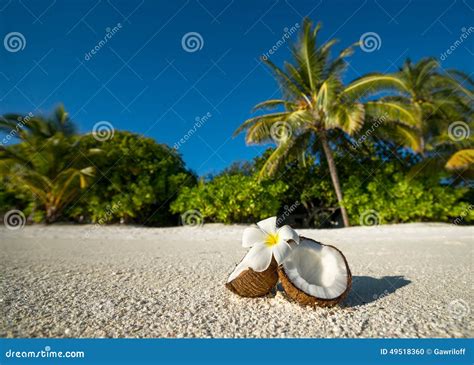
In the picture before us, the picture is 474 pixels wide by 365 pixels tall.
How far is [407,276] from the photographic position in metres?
3.12

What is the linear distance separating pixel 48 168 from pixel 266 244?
493 inches

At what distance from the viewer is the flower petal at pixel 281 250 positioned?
6.43 ft

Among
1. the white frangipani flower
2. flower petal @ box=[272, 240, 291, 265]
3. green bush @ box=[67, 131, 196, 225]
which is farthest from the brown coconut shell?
green bush @ box=[67, 131, 196, 225]

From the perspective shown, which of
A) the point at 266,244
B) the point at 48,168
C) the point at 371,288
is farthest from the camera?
the point at 48,168

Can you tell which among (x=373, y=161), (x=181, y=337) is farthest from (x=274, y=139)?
(x=181, y=337)

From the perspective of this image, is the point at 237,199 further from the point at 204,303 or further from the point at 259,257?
the point at 259,257

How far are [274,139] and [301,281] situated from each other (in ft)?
27.9

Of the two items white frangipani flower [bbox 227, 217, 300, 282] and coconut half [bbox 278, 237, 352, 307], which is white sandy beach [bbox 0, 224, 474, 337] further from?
white frangipani flower [bbox 227, 217, 300, 282]

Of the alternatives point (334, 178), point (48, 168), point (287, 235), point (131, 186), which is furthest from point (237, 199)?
point (48, 168)

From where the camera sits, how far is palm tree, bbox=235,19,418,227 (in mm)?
9055

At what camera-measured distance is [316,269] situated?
89.8 inches

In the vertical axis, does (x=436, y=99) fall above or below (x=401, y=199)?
above

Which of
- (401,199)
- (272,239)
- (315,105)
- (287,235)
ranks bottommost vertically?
(272,239)

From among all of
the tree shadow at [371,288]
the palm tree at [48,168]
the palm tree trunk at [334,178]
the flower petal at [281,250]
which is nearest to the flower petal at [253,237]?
the flower petal at [281,250]
